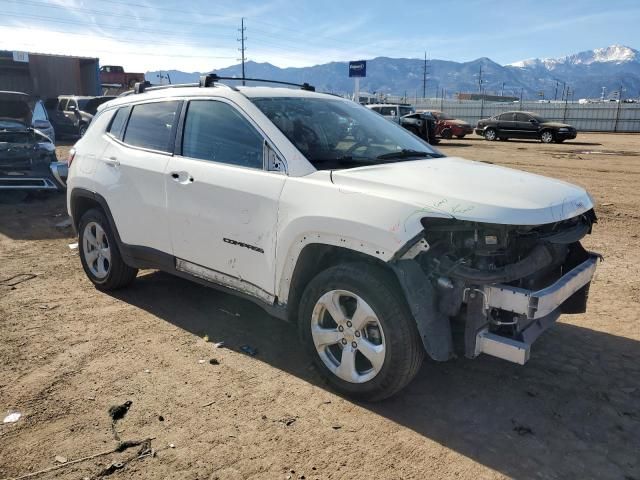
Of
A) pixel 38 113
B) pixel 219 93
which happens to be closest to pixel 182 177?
pixel 219 93

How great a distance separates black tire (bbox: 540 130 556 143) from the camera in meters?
26.0

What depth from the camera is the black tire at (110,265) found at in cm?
491

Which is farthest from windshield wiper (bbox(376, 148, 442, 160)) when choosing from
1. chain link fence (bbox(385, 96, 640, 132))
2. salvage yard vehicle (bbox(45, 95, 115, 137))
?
chain link fence (bbox(385, 96, 640, 132))

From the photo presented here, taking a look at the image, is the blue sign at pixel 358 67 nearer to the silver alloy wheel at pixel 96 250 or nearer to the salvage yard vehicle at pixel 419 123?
the salvage yard vehicle at pixel 419 123

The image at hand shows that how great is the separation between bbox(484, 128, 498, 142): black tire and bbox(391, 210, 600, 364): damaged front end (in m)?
27.4

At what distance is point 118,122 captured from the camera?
493cm

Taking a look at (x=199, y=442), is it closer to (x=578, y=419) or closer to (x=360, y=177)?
(x=360, y=177)

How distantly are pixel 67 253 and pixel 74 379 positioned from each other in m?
3.55

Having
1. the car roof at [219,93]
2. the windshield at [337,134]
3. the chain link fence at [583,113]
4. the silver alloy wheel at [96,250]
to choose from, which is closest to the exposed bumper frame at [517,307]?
the windshield at [337,134]

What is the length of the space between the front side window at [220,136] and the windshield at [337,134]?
0.20 metres

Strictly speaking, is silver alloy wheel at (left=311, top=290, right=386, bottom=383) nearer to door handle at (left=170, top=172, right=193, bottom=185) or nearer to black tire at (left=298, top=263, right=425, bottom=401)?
black tire at (left=298, top=263, right=425, bottom=401)

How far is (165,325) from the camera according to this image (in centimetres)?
446

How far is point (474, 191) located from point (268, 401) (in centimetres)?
179

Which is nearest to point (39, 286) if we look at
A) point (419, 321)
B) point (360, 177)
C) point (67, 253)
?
point (67, 253)
